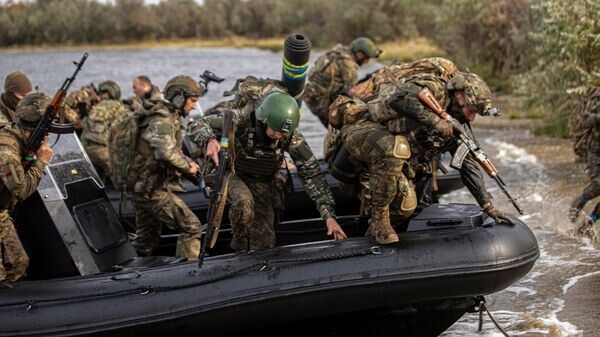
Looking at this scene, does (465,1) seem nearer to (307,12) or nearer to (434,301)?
(434,301)

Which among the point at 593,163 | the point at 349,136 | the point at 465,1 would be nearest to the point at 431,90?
the point at 349,136

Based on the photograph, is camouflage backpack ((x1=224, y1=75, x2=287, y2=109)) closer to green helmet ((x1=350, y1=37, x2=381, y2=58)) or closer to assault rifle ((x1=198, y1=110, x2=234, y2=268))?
assault rifle ((x1=198, y1=110, x2=234, y2=268))

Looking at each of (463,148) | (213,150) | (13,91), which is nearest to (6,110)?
(13,91)

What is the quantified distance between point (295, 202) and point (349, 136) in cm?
222

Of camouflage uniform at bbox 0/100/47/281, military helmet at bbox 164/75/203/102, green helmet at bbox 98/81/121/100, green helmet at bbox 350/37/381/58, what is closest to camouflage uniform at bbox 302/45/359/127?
green helmet at bbox 350/37/381/58

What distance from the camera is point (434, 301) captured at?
5.51m

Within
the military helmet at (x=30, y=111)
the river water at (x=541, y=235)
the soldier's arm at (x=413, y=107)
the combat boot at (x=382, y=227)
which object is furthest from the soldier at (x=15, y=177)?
the river water at (x=541, y=235)

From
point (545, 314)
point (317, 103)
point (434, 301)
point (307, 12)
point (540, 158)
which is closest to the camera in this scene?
point (434, 301)

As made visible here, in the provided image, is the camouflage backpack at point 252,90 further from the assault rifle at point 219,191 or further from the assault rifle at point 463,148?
the assault rifle at point 463,148

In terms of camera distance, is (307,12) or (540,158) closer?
(540,158)

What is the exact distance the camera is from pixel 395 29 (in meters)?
44.2

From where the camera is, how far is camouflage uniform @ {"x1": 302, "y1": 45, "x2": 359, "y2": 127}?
30.0 ft

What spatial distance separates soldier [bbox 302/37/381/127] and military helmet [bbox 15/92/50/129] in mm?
4086

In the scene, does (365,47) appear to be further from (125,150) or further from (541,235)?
(125,150)
